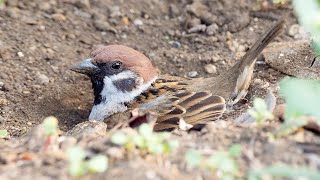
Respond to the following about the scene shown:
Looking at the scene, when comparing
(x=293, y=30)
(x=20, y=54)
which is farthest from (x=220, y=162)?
(x=293, y=30)

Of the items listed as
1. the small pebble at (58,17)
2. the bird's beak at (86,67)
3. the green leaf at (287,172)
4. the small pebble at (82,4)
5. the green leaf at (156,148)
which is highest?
the green leaf at (287,172)

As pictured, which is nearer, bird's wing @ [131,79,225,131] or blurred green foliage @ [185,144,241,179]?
blurred green foliage @ [185,144,241,179]

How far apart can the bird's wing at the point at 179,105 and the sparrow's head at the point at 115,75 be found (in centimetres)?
11

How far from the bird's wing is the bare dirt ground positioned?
157mm

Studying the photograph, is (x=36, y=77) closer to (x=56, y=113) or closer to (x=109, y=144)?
(x=56, y=113)

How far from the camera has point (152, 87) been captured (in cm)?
452

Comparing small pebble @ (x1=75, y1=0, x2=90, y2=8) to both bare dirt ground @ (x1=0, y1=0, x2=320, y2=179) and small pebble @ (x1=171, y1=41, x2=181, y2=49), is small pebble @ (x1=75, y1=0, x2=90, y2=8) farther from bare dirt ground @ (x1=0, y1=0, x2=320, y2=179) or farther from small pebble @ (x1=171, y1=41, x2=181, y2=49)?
small pebble @ (x1=171, y1=41, x2=181, y2=49)

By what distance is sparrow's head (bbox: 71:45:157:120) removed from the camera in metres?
4.41

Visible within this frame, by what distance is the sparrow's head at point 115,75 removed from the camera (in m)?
4.41

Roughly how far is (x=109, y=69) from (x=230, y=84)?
0.80 metres

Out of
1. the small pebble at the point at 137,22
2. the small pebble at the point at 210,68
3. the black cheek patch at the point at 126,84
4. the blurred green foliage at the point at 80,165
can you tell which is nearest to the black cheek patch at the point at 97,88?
the black cheek patch at the point at 126,84

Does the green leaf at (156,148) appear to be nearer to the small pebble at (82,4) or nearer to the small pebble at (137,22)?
the small pebble at (137,22)

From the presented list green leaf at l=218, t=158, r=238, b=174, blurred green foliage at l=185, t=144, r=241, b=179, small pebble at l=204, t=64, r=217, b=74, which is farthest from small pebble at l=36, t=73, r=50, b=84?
green leaf at l=218, t=158, r=238, b=174

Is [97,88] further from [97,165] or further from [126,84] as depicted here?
[97,165]
